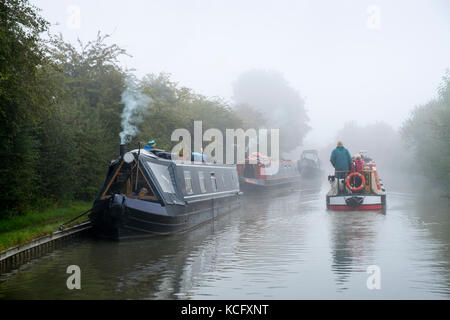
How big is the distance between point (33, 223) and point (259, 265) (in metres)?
7.18

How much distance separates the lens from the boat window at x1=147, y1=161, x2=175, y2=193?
1405 centimetres

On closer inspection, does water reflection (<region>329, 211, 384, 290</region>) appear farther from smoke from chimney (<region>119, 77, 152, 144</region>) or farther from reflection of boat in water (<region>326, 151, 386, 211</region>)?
smoke from chimney (<region>119, 77, 152, 144</region>)

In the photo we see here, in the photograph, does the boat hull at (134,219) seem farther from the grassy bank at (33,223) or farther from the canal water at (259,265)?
the grassy bank at (33,223)

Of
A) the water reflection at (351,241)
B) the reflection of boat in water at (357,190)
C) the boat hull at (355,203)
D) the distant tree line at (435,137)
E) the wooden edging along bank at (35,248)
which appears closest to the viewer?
the water reflection at (351,241)

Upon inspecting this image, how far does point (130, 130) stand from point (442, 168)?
17.4m

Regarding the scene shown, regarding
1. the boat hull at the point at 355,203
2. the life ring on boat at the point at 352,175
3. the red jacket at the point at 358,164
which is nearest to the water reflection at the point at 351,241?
the boat hull at the point at 355,203

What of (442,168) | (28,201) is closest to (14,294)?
(28,201)

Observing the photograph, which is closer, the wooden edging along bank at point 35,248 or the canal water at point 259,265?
the canal water at point 259,265

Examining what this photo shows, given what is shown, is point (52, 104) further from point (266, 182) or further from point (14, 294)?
point (266, 182)

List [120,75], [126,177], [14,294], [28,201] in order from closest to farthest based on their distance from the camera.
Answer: [14,294], [126,177], [28,201], [120,75]

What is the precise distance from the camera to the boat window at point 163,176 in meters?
14.1

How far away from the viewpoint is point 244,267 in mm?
9711

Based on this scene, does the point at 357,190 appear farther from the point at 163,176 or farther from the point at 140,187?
the point at 140,187
